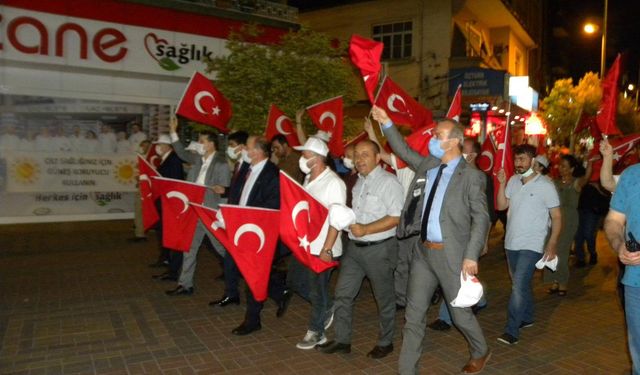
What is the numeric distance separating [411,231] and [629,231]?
5.46 ft

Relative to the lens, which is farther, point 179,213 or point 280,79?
point 280,79

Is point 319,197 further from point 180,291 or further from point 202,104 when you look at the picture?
point 202,104

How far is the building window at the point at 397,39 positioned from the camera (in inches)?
875

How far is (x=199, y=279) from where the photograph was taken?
8.38 metres

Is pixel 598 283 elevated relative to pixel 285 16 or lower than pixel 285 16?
lower

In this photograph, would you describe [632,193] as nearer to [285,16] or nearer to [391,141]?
[391,141]

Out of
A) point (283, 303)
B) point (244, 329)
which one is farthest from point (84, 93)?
point (244, 329)

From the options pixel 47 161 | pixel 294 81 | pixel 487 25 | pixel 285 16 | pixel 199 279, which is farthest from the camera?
pixel 487 25

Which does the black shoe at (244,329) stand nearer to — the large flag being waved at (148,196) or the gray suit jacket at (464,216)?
the gray suit jacket at (464,216)

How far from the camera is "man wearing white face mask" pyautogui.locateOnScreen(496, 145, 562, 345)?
5672mm

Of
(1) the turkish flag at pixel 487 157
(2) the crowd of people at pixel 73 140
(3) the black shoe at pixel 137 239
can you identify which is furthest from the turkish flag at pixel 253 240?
(2) the crowd of people at pixel 73 140

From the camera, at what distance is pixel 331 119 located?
9172 millimetres

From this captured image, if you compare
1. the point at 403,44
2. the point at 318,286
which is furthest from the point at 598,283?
the point at 403,44

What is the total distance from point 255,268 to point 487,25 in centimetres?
2557
